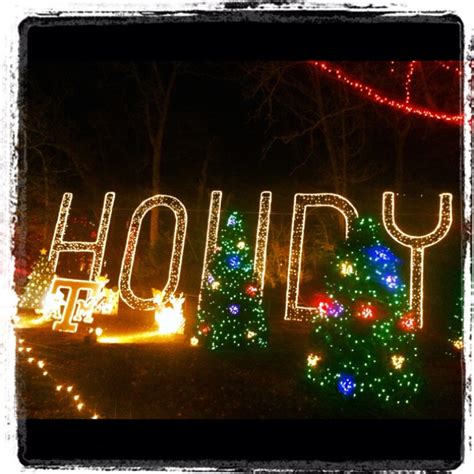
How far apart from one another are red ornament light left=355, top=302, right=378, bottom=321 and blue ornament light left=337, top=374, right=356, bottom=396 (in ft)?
2.52

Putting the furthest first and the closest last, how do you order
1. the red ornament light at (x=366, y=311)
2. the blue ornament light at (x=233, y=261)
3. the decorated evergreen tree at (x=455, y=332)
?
1. the blue ornament light at (x=233, y=261)
2. the decorated evergreen tree at (x=455, y=332)
3. the red ornament light at (x=366, y=311)

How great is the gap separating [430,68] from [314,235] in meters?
5.89

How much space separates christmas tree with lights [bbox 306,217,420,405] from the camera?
7027 mm

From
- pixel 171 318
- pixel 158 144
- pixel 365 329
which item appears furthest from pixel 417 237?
pixel 158 144

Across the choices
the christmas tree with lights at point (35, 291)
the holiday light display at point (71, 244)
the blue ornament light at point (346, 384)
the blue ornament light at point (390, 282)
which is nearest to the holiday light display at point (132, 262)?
the holiday light display at point (71, 244)

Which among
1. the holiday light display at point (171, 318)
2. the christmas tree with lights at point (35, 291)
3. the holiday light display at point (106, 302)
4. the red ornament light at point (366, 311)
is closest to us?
the red ornament light at point (366, 311)

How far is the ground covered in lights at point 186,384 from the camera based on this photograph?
6.95m

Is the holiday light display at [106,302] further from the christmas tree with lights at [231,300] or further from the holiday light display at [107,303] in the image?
the christmas tree with lights at [231,300]

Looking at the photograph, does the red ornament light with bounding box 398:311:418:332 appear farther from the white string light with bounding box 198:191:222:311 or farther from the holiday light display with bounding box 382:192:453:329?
the white string light with bounding box 198:191:222:311

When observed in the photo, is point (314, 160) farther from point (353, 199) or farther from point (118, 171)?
point (118, 171)

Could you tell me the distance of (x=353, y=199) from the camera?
17.1 m

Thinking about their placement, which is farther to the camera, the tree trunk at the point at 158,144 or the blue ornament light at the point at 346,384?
the tree trunk at the point at 158,144

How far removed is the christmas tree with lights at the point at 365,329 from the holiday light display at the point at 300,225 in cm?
40

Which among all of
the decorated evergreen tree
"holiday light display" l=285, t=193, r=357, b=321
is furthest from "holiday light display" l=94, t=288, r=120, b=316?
the decorated evergreen tree
